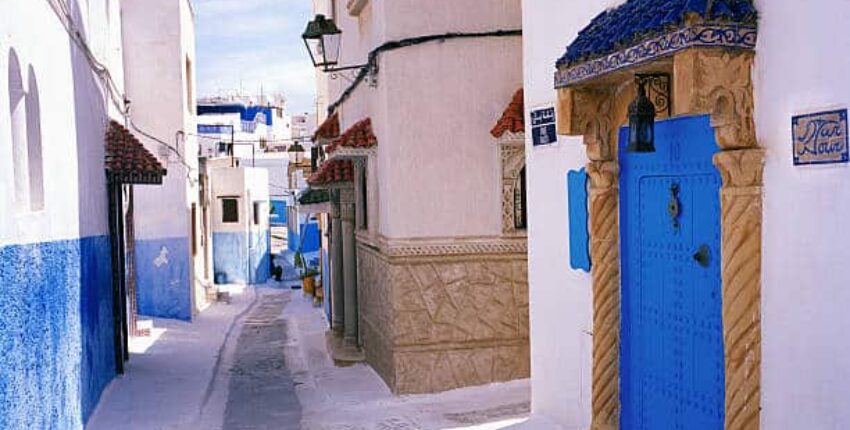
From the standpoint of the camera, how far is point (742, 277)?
4109mm

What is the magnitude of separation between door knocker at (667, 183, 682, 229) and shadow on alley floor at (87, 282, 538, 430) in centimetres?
248

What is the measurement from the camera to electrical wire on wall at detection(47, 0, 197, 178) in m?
7.73

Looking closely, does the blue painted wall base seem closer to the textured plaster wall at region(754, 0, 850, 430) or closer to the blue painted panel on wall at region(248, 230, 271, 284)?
the blue painted panel on wall at region(248, 230, 271, 284)

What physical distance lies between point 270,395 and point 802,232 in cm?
830

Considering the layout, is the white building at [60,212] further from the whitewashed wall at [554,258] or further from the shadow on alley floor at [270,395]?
the whitewashed wall at [554,258]

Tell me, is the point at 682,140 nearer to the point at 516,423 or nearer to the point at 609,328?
the point at 609,328

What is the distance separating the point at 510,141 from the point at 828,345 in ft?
20.5

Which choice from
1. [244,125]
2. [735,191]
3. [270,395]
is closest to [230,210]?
[244,125]

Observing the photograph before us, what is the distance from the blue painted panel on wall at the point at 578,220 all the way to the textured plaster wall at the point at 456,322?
3.91 metres

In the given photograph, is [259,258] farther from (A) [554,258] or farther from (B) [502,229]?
(A) [554,258]

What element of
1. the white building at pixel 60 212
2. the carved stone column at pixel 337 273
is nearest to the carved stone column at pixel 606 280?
the white building at pixel 60 212

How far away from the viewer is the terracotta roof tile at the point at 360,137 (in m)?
10.7

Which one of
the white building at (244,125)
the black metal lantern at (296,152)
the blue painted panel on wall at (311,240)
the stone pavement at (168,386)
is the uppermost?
the white building at (244,125)

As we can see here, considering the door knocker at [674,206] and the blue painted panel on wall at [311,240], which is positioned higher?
the door knocker at [674,206]
